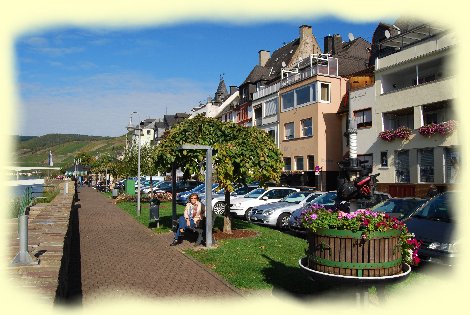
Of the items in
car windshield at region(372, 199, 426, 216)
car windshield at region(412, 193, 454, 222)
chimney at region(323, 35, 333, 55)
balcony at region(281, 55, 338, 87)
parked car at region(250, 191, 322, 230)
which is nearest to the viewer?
car windshield at region(412, 193, 454, 222)

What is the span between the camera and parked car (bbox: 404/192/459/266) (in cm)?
839

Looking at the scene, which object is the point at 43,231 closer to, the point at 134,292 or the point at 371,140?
the point at 134,292

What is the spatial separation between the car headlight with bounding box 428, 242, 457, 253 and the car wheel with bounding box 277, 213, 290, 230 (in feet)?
→ 24.9

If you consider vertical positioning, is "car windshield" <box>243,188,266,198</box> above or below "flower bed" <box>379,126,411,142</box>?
below

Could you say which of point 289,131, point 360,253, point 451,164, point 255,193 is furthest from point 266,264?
point 289,131

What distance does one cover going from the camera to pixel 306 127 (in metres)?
37.7

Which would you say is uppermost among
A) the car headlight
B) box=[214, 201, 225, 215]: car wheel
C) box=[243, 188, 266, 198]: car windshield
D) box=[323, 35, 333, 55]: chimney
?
box=[323, 35, 333, 55]: chimney

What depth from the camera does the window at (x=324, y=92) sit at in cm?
3594

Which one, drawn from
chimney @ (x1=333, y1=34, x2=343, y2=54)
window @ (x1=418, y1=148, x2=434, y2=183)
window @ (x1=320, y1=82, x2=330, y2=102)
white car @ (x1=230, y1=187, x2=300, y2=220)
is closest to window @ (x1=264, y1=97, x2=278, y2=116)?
window @ (x1=320, y1=82, x2=330, y2=102)

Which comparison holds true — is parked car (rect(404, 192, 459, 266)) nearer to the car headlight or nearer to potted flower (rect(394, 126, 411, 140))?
the car headlight

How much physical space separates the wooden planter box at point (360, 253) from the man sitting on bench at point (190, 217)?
22.4 ft

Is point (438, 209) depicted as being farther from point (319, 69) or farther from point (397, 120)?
point (319, 69)

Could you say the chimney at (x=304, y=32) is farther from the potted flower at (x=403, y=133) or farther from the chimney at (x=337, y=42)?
the potted flower at (x=403, y=133)

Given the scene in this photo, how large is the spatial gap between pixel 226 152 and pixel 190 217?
2.10m
